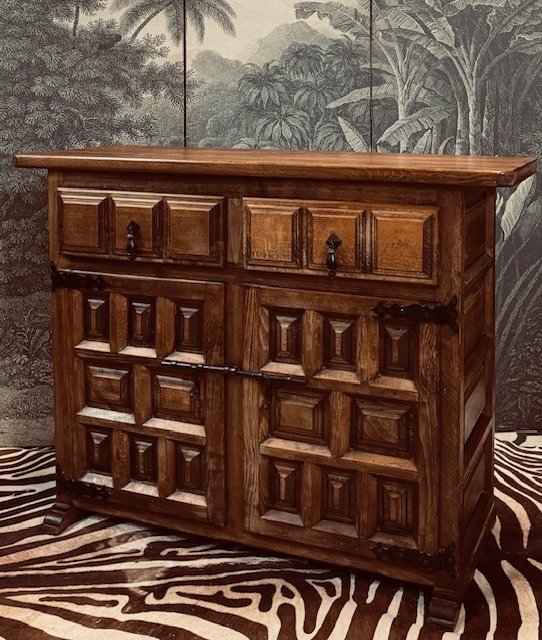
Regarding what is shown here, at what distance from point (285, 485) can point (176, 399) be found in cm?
41

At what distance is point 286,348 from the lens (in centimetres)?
254

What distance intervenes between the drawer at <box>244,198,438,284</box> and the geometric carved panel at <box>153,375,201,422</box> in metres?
0.43

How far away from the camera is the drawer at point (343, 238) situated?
2.30 meters

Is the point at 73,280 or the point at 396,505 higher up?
the point at 73,280

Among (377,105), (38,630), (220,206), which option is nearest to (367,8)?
(377,105)

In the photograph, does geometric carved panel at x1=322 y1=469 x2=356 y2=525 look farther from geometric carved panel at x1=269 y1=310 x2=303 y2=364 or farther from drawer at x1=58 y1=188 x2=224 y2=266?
drawer at x1=58 y1=188 x2=224 y2=266

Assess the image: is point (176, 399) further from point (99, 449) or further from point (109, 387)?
point (99, 449)

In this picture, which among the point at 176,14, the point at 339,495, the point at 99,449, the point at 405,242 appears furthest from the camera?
the point at 176,14

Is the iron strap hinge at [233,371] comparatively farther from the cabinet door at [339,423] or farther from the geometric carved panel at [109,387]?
the geometric carved panel at [109,387]

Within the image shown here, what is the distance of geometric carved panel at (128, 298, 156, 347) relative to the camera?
2713 mm

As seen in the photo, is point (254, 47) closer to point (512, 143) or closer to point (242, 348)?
point (512, 143)

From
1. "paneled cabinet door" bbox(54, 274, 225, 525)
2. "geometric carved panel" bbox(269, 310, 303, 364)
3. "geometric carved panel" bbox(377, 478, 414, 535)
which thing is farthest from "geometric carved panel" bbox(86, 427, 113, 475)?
"geometric carved panel" bbox(377, 478, 414, 535)

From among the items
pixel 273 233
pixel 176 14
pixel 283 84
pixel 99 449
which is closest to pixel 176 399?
pixel 99 449

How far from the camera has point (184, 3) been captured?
3.46 m
